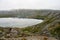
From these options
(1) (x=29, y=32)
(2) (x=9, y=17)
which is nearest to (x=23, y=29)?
(1) (x=29, y=32)

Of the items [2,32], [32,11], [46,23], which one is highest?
[32,11]

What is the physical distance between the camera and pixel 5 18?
9.75ft

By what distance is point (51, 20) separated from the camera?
2936mm
